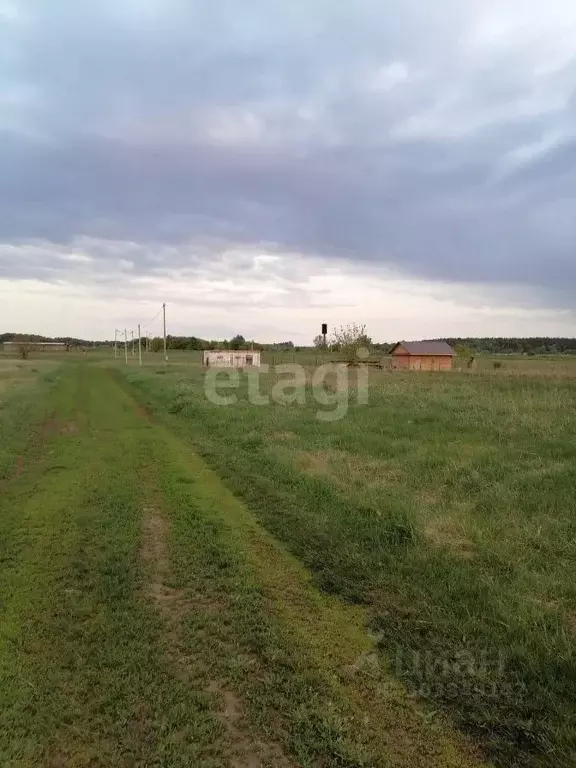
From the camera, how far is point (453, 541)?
222 inches

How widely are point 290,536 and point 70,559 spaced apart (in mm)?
2395

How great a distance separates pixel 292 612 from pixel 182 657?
3.34ft

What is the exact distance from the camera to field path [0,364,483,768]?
9.17 feet

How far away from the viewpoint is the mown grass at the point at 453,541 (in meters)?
3.24

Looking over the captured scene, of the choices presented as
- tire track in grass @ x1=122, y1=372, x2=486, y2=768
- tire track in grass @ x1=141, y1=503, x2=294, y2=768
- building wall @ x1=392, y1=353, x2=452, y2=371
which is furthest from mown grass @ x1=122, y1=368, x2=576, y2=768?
building wall @ x1=392, y1=353, x2=452, y2=371

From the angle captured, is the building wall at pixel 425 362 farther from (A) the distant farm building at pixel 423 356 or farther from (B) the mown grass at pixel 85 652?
(B) the mown grass at pixel 85 652

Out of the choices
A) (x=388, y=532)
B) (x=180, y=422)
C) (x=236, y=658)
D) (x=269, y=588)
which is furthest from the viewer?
(x=180, y=422)

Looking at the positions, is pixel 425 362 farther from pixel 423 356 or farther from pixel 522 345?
pixel 522 345

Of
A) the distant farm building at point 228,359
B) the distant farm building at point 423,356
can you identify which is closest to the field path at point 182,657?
the distant farm building at point 228,359

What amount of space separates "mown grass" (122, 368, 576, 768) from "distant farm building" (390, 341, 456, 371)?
150 feet

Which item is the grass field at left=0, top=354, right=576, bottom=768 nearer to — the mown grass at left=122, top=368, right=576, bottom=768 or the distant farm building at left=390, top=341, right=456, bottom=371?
the mown grass at left=122, top=368, right=576, bottom=768

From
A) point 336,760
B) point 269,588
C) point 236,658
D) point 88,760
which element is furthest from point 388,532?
point 88,760

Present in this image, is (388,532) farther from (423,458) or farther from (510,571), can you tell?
(423,458)

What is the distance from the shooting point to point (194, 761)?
8.81 ft
